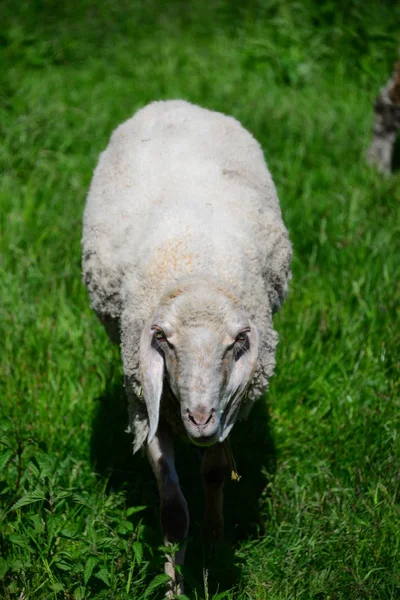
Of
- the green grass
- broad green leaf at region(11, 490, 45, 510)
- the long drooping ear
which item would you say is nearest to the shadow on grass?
the green grass

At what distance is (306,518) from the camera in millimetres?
3617

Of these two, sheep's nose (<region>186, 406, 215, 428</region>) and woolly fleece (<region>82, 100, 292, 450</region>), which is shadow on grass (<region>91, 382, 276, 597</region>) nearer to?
woolly fleece (<region>82, 100, 292, 450</region>)

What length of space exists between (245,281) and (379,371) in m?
1.43

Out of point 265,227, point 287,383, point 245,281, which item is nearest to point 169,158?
point 265,227

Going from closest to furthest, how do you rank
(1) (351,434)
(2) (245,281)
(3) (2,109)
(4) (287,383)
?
(2) (245,281)
(1) (351,434)
(4) (287,383)
(3) (2,109)

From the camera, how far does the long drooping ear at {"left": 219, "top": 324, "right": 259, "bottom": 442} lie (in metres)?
2.91

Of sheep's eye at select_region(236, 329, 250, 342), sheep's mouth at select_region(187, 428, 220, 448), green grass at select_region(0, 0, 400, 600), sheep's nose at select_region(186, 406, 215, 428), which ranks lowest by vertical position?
green grass at select_region(0, 0, 400, 600)

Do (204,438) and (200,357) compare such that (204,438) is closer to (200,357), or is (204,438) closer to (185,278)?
(200,357)

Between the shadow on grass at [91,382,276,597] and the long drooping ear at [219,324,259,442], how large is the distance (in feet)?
2.60

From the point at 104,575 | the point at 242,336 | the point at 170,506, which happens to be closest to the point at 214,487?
the point at 170,506

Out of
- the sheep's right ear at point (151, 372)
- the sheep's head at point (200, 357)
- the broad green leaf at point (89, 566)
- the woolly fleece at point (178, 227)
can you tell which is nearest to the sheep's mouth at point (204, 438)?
the sheep's head at point (200, 357)

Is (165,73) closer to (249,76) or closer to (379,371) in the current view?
(249,76)

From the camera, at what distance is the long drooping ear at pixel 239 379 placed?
114 inches

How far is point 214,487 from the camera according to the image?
360 cm
